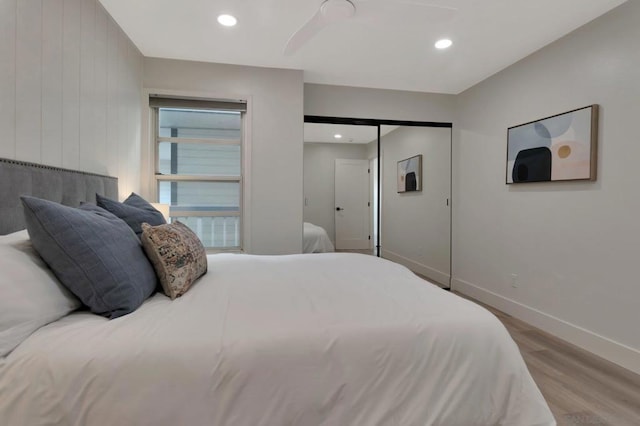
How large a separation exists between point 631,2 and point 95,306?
3579 mm

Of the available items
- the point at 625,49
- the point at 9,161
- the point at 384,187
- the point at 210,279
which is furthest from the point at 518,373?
the point at 384,187

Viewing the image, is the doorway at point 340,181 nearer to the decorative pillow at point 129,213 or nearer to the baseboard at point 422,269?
the baseboard at point 422,269

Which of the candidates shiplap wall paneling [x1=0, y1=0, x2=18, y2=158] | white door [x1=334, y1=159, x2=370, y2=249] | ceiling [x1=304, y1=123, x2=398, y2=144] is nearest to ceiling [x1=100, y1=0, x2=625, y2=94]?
ceiling [x1=304, y1=123, x2=398, y2=144]

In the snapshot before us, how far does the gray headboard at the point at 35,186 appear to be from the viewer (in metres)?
1.30

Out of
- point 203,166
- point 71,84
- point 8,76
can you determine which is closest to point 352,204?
point 203,166

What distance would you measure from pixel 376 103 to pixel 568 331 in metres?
3.00

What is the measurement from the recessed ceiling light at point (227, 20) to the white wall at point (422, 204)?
220 centimetres

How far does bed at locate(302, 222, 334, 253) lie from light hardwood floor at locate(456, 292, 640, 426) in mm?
2058

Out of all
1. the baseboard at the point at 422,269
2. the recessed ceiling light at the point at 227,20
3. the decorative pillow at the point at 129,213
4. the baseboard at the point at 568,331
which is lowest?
the baseboard at the point at 568,331

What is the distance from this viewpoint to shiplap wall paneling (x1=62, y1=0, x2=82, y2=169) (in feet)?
5.95

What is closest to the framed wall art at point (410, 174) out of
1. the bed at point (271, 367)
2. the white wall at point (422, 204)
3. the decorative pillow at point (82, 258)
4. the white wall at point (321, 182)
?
the white wall at point (422, 204)

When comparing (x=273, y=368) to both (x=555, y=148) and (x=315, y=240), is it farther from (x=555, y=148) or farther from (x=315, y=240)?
(x=555, y=148)

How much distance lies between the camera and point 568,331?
2.49 meters

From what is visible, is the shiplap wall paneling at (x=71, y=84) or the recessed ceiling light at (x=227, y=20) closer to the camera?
the shiplap wall paneling at (x=71, y=84)
